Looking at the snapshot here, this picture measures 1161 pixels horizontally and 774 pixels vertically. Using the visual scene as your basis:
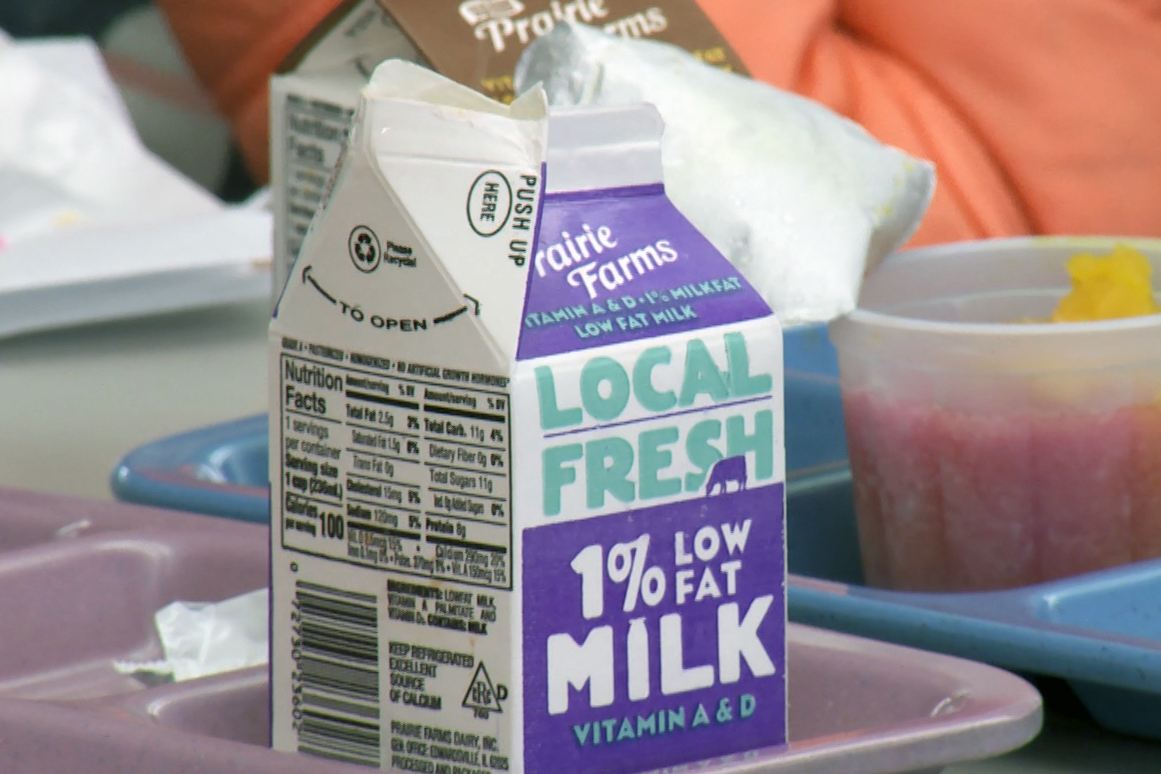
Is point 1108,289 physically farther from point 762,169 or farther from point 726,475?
point 726,475

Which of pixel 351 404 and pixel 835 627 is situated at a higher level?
pixel 351 404

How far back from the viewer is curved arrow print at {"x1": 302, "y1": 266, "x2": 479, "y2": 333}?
36cm

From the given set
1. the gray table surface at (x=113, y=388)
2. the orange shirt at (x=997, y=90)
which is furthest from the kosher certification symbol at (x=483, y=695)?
the orange shirt at (x=997, y=90)

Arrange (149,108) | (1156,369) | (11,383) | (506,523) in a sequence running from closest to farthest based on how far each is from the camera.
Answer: (506,523) < (1156,369) < (11,383) < (149,108)

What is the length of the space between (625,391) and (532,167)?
6 cm

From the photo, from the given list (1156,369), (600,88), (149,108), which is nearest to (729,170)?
(600,88)

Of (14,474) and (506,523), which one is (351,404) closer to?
(506,523)

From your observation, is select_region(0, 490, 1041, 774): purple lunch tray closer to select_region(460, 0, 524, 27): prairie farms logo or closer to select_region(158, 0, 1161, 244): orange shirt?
select_region(460, 0, 524, 27): prairie farms logo

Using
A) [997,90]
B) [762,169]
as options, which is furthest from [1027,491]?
[997,90]

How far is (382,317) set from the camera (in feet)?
1.24

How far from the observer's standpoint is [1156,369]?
602 mm

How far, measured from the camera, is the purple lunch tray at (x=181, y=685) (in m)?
0.38

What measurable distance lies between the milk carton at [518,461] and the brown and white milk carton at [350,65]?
10.3 inches

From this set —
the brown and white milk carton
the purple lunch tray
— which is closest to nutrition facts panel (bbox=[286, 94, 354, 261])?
the brown and white milk carton
